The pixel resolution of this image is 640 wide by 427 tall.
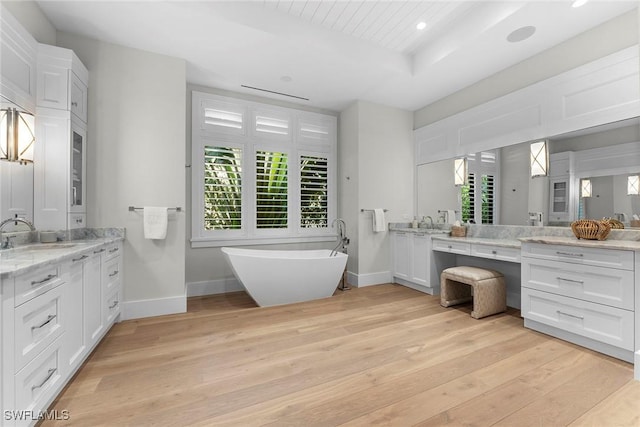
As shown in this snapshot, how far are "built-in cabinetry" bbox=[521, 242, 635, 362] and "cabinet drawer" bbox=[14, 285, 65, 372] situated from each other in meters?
3.63

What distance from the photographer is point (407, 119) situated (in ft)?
15.4

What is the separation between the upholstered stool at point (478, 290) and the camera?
2.91m

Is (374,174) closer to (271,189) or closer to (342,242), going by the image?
(342,242)

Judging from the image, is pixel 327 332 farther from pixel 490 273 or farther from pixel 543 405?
pixel 490 273

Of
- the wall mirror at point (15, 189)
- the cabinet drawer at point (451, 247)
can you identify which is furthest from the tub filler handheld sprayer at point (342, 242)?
the wall mirror at point (15, 189)

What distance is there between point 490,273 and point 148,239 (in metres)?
3.78

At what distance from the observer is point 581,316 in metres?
2.26

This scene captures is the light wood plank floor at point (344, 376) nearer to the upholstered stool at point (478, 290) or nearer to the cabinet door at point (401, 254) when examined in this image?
the upholstered stool at point (478, 290)

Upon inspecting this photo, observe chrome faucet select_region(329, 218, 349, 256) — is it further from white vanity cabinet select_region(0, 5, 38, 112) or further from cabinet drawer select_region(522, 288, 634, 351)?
white vanity cabinet select_region(0, 5, 38, 112)

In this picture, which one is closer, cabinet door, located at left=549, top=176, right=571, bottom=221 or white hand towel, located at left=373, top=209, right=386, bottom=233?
cabinet door, located at left=549, top=176, right=571, bottom=221

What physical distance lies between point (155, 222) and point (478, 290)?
347 centimetres

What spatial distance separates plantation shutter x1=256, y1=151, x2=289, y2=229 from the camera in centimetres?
416

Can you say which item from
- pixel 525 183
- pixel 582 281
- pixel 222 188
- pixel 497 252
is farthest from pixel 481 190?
pixel 222 188

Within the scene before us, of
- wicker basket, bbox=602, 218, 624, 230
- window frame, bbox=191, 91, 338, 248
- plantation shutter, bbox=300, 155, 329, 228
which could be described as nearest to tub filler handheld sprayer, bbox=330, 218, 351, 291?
window frame, bbox=191, 91, 338, 248
